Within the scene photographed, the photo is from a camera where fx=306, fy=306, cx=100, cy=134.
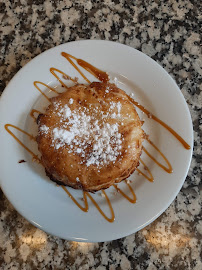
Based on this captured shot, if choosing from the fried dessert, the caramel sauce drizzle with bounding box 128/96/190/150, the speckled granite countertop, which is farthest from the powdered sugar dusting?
the speckled granite countertop

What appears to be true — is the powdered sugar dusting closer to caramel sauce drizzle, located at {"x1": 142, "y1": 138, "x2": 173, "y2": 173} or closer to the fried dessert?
the fried dessert

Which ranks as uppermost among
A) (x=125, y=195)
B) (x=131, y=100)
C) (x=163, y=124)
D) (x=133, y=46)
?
(x=133, y=46)

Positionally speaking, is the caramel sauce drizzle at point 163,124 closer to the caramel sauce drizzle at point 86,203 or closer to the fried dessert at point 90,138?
the fried dessert at point 90,138

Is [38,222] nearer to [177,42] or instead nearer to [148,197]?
[148,197]

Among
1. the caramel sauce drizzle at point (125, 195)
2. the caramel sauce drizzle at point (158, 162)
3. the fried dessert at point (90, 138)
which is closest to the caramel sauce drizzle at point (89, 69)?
the fried dessert at point (90, 138)

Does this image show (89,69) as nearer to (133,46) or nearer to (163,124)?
(133,46)

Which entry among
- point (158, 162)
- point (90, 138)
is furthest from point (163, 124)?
point (90, 138)

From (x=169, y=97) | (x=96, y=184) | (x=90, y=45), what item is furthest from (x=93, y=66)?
(x=96, y=184)
